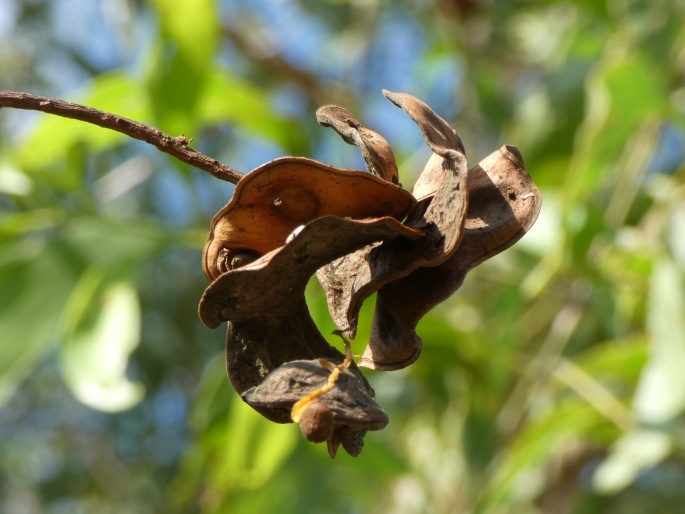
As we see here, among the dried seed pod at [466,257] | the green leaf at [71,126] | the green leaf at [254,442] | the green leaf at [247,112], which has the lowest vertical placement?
the green leaf at [254,442]

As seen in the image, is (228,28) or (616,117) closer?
(616,117)

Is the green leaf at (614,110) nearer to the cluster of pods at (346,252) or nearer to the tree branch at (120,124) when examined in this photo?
the cluster of pods at (346,252)

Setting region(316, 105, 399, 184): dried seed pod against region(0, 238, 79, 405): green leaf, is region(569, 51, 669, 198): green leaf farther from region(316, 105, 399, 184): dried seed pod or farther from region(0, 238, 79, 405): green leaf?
region(316, 105, 399, 184): dried seed pod

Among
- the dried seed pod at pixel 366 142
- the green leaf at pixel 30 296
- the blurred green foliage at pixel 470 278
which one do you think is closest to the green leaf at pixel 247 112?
the blurred green foliage at pixel 470 278

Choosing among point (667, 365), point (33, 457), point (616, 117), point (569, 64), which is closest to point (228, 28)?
point (569, 64)

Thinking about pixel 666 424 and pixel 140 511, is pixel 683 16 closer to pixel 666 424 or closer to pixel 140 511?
pixel 666 424

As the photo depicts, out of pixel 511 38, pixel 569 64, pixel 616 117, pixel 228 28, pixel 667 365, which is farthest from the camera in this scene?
pixel 511 38

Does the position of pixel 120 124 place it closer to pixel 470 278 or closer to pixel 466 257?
pixel 466 257
